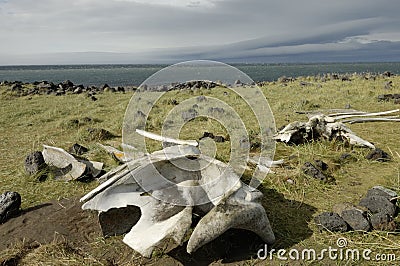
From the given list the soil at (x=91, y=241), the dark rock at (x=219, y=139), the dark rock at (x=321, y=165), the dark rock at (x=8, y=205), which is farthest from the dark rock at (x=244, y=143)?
the dark rock at (x=8, y=205)

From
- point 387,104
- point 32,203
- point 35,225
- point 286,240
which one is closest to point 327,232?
point 286,240

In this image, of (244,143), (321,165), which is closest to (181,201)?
(321,165)

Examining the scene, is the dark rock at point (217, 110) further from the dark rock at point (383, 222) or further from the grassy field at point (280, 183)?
the dark rock at point (383, 222)

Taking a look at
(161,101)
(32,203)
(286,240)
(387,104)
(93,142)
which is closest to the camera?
(286,240)

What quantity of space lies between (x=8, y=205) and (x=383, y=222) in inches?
181

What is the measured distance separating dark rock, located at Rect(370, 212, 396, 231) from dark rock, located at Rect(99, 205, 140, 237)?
2.74 meters

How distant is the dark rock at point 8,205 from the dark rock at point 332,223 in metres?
3.86

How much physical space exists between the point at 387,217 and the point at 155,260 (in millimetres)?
2639

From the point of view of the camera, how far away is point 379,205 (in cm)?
432

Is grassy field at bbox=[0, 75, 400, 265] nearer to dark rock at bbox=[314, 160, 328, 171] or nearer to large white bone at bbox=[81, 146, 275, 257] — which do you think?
dark rock at bbox=[314, 160, 328, 171]

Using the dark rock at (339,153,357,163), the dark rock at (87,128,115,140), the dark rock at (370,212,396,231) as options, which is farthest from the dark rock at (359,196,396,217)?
the dark rock at (87,128,115,140)

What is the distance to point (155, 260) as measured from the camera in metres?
3.60

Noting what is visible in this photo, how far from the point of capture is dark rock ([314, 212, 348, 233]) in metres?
3.99

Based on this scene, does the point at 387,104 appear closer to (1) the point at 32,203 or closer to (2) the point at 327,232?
(2) the point at 327,232
